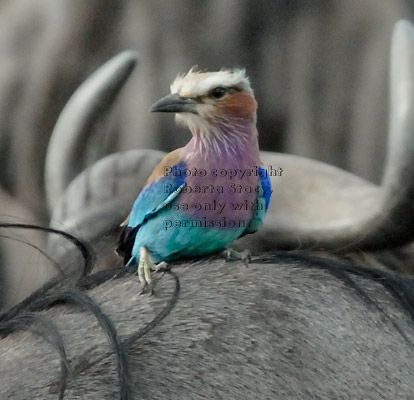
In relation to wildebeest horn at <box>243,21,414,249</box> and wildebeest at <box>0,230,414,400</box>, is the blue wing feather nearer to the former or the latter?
wildebeest at <box>0,230,414,400</box>

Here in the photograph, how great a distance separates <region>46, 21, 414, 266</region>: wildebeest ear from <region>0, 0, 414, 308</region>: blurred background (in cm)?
16

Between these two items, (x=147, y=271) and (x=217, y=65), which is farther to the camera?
(x=217, y=65)

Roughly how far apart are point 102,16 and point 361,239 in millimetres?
512

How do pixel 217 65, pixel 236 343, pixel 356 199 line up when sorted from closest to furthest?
pixel 236 343 < pixel 356 199 < pixel 217 65

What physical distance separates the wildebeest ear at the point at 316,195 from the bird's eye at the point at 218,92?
0.27 meters

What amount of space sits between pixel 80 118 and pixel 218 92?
43 centimetres

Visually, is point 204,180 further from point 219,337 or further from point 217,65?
point 217,65

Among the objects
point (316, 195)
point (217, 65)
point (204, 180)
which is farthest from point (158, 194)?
point (217, 65)

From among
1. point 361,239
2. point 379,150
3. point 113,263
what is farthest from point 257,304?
point 379,150

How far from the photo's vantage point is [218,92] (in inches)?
13.2

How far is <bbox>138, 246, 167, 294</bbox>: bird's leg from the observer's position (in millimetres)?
346

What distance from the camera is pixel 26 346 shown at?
0.32 meters

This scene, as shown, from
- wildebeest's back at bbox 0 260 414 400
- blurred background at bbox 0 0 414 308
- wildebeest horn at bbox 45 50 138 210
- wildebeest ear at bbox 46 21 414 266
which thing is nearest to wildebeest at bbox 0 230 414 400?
wildebeest's back at bbox 0 260 414 400

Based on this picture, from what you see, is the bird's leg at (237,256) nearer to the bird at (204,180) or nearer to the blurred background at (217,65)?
the bird at (204,180)
